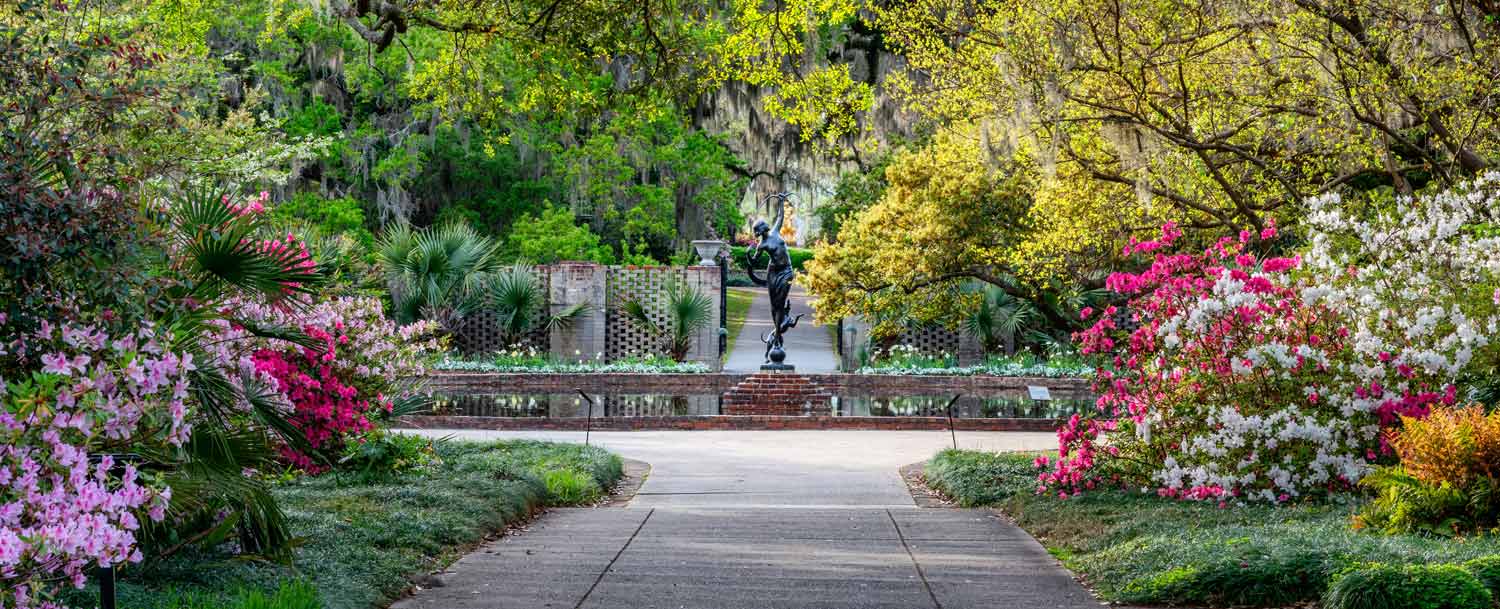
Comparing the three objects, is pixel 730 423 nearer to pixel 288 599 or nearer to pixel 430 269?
pixel 430 269

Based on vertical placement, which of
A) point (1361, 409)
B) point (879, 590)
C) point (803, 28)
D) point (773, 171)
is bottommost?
point (879, 590)

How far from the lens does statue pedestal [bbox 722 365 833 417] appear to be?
21.0m

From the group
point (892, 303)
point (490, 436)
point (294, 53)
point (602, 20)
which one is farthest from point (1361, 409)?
point (294, 53)

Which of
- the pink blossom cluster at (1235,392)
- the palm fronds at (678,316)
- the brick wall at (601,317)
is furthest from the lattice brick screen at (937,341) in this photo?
the pink blossom cluster at (1235,392)

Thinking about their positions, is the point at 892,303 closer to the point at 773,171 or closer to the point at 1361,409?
the point at 773,171

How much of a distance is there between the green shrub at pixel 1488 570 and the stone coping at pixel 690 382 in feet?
53.3

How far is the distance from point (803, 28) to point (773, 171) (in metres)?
21.8

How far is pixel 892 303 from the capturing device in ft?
76.3

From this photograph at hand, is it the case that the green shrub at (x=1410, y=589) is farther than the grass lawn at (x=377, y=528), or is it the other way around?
the grass lawn at (x=377, y=528)

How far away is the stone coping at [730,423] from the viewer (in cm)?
1839

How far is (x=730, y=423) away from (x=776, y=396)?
96.2 inches

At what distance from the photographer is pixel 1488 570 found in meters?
5.71

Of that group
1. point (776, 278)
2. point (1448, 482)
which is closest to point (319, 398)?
point (1448, 482)

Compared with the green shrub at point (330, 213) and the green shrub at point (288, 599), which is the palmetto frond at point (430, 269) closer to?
the green shrub at point (330, 213)
